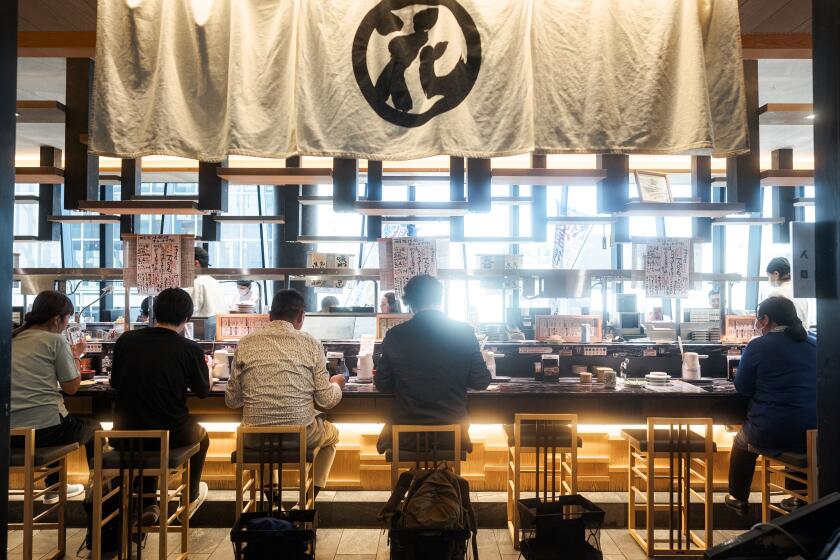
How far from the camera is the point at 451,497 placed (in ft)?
9.05

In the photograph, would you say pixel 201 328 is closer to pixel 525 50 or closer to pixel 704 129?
pixel 525 50

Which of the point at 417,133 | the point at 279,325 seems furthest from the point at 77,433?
the point at 417,133

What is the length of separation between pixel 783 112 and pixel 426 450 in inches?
136

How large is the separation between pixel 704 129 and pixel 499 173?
2084 mm

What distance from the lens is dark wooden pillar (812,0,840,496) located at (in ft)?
7.15

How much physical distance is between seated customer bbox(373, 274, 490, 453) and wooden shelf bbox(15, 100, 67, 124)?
9.29 feet

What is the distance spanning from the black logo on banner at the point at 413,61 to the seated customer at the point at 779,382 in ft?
9.08

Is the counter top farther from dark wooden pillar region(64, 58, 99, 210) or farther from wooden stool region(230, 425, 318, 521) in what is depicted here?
dark wooden pillar region(64, 58, 99, 210)

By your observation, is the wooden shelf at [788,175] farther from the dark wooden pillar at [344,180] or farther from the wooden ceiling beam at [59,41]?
the wooden ceiling beam at [59,41]

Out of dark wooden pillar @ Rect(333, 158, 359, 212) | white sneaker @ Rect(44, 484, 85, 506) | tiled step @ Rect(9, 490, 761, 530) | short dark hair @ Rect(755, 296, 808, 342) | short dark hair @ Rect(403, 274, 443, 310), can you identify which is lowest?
tiled step @ Rect(9, 490, 761, 530)

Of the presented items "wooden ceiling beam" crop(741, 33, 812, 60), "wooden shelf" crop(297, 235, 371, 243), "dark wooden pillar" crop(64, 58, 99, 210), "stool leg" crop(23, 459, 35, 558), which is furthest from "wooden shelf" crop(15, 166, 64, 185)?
"wooden ceiling beam" crop(741, 33, 812, 60)

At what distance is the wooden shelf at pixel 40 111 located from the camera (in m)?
3.93

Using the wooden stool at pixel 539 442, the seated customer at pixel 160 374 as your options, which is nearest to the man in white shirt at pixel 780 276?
the wooden stool at pixel 539 442

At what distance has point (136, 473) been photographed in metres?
3.40
